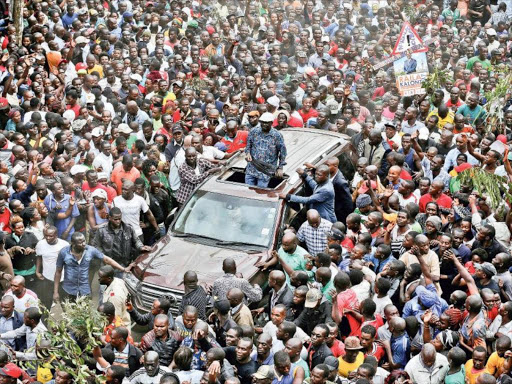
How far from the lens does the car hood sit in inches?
502

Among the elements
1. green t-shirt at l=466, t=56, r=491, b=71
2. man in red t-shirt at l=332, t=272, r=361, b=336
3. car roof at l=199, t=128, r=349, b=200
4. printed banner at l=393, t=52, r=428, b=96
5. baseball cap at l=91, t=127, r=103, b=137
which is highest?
printed banner at l=393, t=52, r=428, b=96

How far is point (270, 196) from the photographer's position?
13773 mm

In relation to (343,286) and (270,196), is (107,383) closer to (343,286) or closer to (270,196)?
(343,286)

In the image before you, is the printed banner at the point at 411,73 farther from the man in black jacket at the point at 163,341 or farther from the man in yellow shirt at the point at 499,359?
the man in black jacket at the point at 163,341

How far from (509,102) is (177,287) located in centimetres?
857

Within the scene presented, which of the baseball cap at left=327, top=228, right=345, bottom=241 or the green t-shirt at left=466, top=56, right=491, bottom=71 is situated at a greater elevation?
the green t-shirt at left=466, top=56, right=491, bottom=71

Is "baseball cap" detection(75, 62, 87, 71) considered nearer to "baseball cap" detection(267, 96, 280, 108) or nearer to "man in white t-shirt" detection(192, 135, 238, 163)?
"baseball cap" detection(267, 96, 280, 108)

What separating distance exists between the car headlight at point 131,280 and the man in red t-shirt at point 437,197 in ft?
13.4

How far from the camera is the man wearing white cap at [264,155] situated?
47.2ft

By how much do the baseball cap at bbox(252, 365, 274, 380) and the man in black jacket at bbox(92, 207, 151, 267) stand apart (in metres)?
3.90

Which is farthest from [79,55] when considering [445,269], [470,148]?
[445,269]

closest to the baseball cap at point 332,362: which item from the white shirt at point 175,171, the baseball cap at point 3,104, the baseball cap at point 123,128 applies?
the white shirt at point 175,171

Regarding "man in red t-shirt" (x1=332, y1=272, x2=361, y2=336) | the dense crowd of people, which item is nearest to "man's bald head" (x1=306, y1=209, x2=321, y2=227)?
the dense crowd of people

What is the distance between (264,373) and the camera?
396 inches
